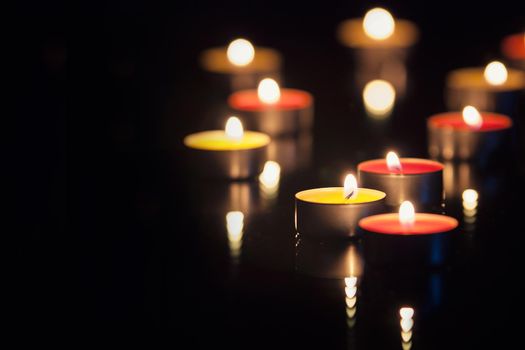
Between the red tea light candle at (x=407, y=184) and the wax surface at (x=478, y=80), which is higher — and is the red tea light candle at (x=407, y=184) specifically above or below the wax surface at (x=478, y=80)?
below

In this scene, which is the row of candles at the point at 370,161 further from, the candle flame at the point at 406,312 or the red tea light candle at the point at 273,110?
the candle flame at the point at 406,312

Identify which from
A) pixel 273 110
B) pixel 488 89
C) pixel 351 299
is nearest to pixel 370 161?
pixel 273 110

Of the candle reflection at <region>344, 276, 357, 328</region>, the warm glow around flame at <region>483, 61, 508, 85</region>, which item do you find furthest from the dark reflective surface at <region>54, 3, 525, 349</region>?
the warm glow around flame at <region>483, 61, 508, 85</region>

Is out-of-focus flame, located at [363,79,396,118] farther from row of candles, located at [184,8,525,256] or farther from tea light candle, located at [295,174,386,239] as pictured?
tea light candle, located at [295,174,386,239]

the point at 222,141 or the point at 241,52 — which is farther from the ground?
the point at 241,52

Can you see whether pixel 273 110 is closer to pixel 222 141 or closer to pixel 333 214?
pixel 222 141

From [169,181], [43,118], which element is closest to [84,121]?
[43,118]

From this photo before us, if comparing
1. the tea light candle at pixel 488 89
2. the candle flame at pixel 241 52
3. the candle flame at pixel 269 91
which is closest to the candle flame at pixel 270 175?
the candle flame at pixel 269 91
